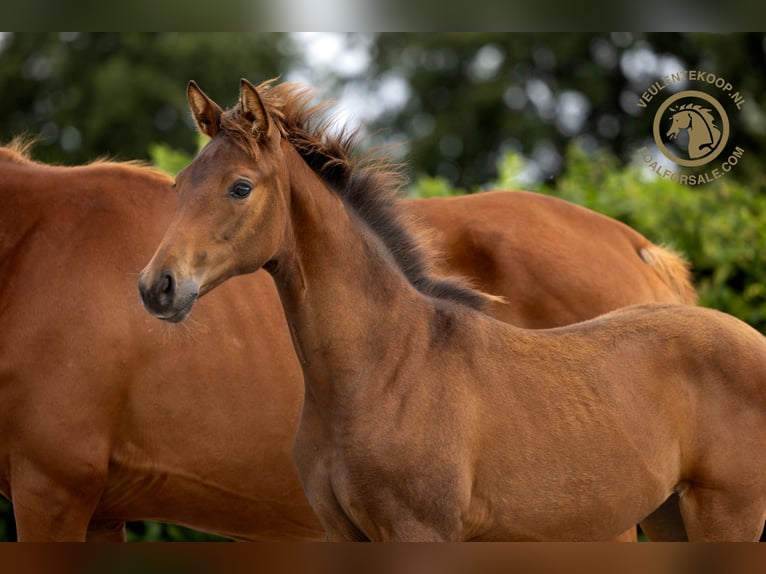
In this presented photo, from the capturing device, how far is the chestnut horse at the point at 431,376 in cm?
304

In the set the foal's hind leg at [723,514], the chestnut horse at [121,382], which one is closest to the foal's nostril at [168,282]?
the chestnut horse at [121,382]

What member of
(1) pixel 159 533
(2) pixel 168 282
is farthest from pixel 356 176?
(1) pixel 159 533

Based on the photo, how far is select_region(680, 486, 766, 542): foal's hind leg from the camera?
356cm

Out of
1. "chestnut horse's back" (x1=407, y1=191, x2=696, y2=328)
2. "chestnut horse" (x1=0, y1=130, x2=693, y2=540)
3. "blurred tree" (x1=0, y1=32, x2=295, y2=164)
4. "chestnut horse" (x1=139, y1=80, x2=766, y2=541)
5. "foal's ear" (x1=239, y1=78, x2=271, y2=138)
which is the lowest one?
"blurred tree" (x1=0, y1=32, x2=295, y2=164)

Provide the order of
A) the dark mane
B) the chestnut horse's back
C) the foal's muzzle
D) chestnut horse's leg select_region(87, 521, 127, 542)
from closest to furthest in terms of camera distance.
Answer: the foal's muzzle → the dark mane → chestnut horse's leg select_region(87, 521, 127, 542) → the chestnut horse's back

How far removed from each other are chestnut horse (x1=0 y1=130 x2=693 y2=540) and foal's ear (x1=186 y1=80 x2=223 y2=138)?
44.8 inches

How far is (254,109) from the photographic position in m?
3.03

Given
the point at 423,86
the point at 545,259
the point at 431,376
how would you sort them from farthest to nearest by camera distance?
1. the point at 423,86
2. the point at 545,259
3. the point at 431,376

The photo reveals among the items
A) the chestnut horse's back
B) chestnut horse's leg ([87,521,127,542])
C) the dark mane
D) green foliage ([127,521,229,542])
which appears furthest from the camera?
green foliage ([127,521,229,542])

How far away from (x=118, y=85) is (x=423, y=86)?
15.4 ft

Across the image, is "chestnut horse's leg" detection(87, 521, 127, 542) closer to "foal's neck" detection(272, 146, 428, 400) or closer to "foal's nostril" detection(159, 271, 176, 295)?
"foal's neck" detection(272, 146, 428, 400)

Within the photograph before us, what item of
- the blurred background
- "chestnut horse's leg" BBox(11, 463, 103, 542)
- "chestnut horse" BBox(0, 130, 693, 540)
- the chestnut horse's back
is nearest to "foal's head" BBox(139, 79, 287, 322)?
"chestnut horse" BBox(0, 130, 693, 540)

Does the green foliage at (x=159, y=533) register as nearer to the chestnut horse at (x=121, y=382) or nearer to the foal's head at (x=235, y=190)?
the chestnut horse at (x=121, y=382)

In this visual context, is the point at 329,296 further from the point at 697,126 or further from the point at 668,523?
the point at 697,126
